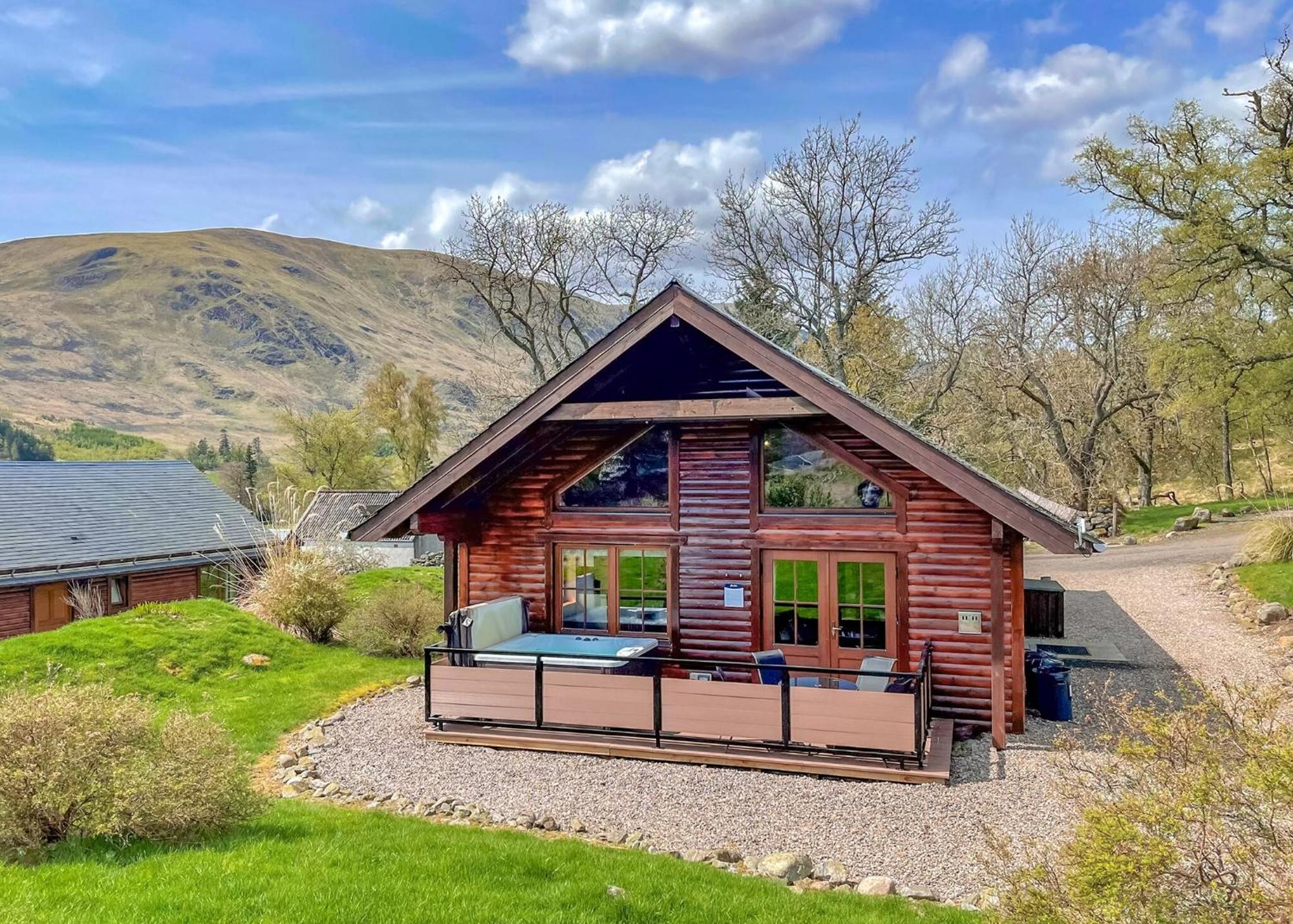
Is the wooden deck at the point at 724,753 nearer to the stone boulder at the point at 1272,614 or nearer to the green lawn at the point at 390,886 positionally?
the green lawn at the point at 390,886

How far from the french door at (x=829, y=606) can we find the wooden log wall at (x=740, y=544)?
15 cm

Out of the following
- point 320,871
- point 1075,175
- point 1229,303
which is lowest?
point 320,871

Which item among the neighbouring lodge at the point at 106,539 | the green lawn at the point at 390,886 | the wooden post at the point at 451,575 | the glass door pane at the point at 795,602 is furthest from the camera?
the neighbouring lodge at the point at 106,539

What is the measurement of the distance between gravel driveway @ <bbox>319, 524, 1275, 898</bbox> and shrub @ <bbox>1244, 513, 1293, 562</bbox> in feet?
36.1

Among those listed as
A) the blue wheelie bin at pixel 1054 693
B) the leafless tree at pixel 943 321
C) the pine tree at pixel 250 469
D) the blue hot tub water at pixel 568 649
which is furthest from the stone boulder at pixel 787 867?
the pine tree at pixel 250 469

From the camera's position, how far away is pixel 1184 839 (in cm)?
332

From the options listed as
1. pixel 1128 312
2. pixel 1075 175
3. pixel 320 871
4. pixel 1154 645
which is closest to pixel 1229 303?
pixel 1128 312

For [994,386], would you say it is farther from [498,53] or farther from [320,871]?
[320,871]

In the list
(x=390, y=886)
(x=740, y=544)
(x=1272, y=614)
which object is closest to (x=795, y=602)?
(x=740, y=544)

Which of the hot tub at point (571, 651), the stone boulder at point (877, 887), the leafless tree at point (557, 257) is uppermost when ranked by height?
the leafless tree at point (557, 257)

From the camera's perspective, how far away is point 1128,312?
3356 cm

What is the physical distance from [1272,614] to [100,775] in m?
18.8

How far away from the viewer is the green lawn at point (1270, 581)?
16.5 metres

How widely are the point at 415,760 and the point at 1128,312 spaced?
114 feet
